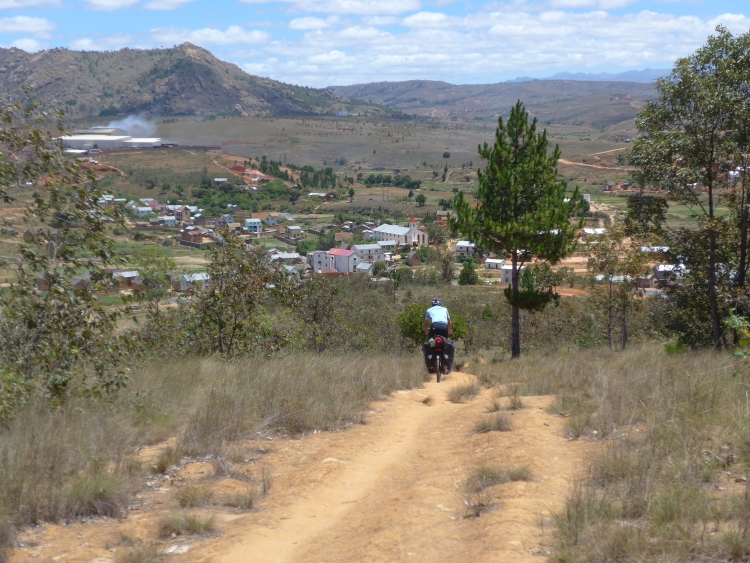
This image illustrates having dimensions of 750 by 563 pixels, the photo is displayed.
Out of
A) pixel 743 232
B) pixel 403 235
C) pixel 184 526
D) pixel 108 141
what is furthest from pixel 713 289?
pixel 108 141

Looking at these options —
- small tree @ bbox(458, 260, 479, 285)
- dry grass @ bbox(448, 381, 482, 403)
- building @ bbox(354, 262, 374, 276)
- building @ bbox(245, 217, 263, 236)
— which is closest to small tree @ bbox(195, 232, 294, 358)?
dry grass @ bbox(448, 381, 482, 403)

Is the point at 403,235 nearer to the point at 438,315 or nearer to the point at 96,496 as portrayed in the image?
the point at 438,315

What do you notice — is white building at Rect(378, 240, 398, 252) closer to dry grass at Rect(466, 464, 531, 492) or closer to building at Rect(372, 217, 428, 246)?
building at Rect(372, 217, 428, 246)

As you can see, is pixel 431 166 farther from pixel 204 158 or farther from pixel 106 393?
pixel 106 393

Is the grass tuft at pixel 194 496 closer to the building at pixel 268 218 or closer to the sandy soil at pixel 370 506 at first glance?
the sandy soil at pixel 370 506

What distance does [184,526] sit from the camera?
435 centimetres

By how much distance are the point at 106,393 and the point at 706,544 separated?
5408 mm

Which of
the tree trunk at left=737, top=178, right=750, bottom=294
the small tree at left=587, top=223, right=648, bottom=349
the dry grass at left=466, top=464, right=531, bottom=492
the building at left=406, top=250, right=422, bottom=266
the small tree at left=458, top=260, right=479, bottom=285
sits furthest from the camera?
the building at left=406, top=250, right=422, bottom=266

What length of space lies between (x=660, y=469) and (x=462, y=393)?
4.84 meters

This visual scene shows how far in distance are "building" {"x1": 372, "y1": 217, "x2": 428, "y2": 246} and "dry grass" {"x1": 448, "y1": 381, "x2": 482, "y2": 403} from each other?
6894 cm

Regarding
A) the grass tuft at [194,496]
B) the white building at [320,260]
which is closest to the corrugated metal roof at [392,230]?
the white building at [320,260]

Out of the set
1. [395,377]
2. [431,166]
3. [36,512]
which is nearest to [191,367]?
[395,377]

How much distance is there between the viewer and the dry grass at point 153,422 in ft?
14.3

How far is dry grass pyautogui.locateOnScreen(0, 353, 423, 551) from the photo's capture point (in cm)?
436
